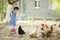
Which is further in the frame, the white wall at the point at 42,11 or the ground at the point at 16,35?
the white wall at the point at 42,11

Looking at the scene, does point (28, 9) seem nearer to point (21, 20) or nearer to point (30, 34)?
point (21, 20)

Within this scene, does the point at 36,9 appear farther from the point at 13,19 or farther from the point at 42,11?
the point at 13,19

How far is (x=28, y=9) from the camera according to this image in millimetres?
2510

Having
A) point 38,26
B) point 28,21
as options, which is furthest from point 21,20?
point 38,26

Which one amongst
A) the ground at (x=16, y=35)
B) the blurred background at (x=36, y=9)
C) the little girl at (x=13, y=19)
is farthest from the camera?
the blurred background at (x=36, y=9)

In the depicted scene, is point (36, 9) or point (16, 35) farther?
point (36, 9)

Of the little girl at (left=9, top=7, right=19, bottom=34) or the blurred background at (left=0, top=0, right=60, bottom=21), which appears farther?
the blurred background at (left=0, top=0, right=60, bottom=21)

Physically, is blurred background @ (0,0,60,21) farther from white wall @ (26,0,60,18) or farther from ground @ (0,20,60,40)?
ground @ (0,20,60,40)

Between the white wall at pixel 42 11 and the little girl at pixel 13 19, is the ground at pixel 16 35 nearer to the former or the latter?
the little girl at pixel 13 19

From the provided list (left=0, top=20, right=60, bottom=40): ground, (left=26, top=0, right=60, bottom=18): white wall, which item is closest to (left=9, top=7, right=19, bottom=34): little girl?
(left=0, top=20, right=60, bottom=40): ground

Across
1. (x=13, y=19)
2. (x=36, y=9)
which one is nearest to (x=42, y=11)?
(x=36, y=9)

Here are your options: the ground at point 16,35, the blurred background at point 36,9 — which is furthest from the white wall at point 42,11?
the ground at point 16,35

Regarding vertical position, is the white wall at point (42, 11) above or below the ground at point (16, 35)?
above

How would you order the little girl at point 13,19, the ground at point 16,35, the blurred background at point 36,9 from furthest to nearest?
the blurred background at point 36,9, the little girl at point 13,19, the ground at point 16,35
